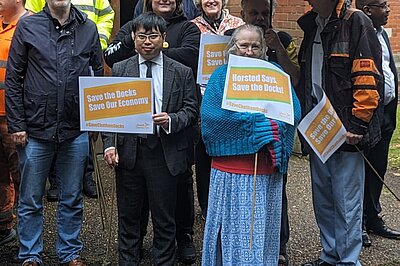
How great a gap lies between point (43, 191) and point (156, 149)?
910 mm

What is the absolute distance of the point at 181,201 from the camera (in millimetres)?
5207

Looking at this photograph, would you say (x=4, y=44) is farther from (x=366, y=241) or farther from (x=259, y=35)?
(x=366, y=241)

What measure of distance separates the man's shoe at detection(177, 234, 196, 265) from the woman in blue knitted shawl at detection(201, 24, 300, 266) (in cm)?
88

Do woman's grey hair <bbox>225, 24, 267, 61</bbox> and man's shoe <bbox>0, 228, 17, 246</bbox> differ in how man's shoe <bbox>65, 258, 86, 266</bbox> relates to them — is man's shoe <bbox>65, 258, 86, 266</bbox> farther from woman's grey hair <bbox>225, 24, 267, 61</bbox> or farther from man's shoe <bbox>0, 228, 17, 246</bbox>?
woman's grey hair <bbox>225, 24, 267, 61</bbox>

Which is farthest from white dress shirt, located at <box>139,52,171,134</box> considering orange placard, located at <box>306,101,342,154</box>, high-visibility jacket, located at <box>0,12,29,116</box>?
high-visibility jacket, located at <box>0,12,29,116</box>

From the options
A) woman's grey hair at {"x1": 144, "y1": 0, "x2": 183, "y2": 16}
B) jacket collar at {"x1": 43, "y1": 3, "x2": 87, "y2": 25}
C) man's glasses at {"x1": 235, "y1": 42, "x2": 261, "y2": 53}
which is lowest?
man's glasses at {"x1": 235, "y1": 42, "x2": 261, "y2": 53}

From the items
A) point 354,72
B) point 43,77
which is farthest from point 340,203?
point 43,77

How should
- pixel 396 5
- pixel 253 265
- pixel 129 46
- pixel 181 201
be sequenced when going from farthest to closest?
pixel 396 5, pixel 181 201, pixel 129 46, pixel 253 265

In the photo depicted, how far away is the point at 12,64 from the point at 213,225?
1746mm

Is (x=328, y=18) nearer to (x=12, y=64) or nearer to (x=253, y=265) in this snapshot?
(x=253, y=265)

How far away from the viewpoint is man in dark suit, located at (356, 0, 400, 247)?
564cm

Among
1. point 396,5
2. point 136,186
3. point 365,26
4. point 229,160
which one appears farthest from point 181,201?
point 396,5

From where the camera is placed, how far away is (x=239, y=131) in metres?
4.16

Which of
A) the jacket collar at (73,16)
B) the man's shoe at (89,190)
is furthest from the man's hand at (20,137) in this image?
the man's shoe at (89,190)
